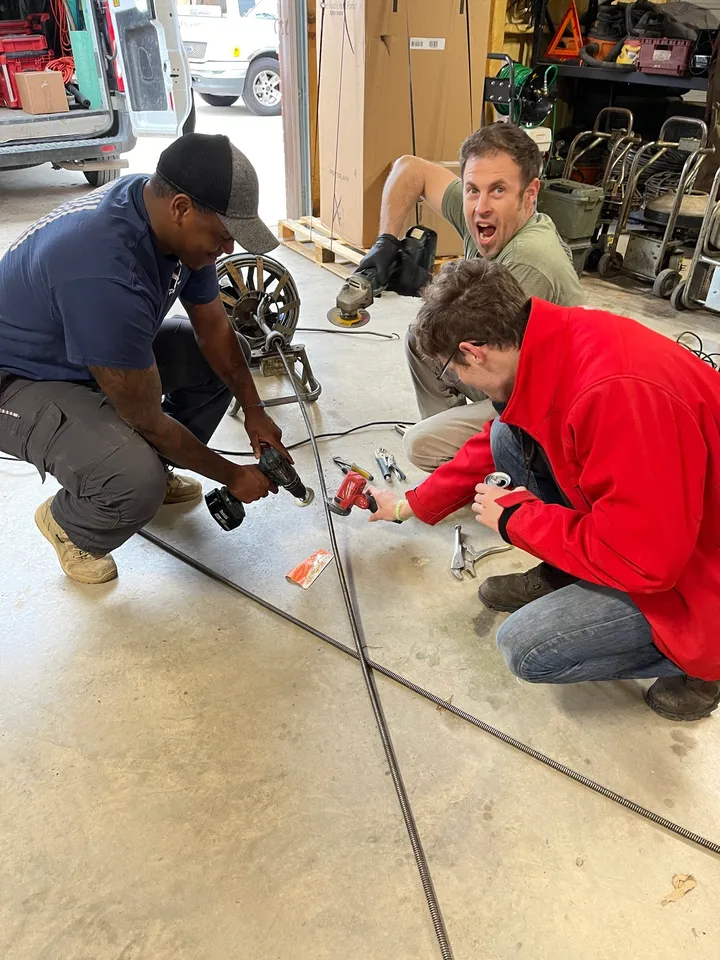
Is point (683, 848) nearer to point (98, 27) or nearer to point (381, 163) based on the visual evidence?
point (381, 163)

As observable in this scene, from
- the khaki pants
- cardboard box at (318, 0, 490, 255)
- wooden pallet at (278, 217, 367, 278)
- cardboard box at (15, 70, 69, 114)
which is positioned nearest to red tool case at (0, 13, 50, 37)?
cardboard box at (15, 70, 69, 114)

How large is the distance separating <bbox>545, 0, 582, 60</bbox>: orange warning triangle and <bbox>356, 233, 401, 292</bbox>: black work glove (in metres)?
3.51

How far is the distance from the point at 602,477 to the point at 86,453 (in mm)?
1195

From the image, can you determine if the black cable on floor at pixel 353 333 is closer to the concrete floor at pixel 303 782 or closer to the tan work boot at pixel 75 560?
the concrete floor at pixel 303 782

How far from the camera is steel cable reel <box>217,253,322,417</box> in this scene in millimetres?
2695

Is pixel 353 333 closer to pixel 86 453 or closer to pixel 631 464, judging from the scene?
pixel 86 453

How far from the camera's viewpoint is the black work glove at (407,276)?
7.66 feet

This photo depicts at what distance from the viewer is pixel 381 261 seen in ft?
7.41

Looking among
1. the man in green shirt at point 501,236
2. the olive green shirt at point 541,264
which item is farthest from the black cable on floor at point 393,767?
the olive green shirt at point 541,264

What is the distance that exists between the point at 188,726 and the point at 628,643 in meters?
0.97

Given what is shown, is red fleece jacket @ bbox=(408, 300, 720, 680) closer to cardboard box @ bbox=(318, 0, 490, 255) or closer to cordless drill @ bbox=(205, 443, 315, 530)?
cordless drill @ bbox=(205, 443, 315, 530)

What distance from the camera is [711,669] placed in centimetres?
128

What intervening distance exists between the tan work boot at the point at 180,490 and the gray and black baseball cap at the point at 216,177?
0.99 m

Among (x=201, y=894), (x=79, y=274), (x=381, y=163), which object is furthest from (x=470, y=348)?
(x=381, y=163)
